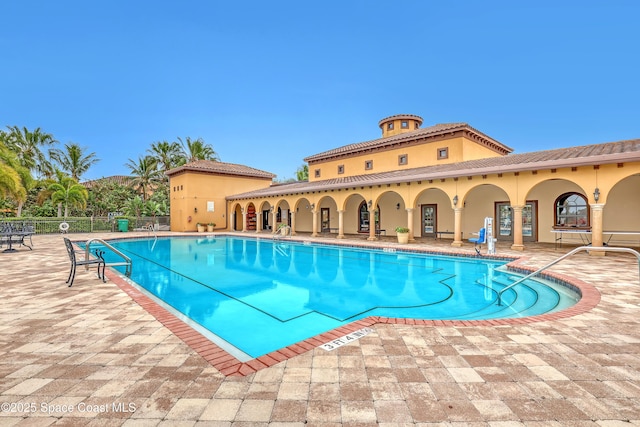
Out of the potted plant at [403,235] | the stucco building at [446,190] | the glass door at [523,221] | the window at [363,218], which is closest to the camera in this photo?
the stucco building at [446,190]

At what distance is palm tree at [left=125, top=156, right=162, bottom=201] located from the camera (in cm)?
3597

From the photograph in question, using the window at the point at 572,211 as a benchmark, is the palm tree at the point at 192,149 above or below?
above

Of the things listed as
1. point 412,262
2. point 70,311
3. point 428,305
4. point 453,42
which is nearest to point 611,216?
point 412,262

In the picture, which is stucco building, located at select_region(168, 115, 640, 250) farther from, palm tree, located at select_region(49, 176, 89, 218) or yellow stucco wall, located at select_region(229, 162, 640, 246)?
palm tree, located at select_region(49, 176, 89, 218)

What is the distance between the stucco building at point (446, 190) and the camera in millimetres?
12266

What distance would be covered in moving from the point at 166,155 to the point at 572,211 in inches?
1530

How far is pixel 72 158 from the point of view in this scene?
113ft

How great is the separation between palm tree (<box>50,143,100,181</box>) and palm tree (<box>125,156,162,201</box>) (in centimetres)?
475

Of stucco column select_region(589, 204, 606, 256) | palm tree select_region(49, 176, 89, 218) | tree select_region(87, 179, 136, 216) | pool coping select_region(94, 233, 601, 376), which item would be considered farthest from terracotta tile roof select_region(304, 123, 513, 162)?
tree select_region(87, 179, 136, 216)

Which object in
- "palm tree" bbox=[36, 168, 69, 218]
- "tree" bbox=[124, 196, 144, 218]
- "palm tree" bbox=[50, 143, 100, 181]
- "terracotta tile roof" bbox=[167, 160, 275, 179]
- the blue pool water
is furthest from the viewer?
"palm tree" bbox=[50, 143, 100, 181]

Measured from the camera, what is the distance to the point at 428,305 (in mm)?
6859

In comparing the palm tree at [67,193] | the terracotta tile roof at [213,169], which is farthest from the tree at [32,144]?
the terracotta tile roof at [213,169]

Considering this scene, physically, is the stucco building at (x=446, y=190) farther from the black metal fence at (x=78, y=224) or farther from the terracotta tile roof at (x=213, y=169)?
the black metal fence at (x=78, y=224)

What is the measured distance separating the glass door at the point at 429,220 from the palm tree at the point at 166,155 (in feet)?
97.7
